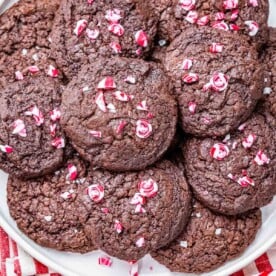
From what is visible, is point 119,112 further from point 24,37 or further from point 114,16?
point 24,37

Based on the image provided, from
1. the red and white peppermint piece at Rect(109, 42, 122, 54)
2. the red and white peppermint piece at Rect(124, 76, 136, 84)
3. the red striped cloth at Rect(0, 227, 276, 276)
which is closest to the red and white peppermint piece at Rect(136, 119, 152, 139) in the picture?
the red and white peppermint piece at Rect(124, 76, 136, 84)

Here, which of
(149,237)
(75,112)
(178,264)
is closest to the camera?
(75,112)

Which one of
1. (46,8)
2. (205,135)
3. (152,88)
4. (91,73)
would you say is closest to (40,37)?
(46,8)

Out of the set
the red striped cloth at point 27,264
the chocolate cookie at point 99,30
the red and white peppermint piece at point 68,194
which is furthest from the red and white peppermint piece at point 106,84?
the red striped cloth at point 27,264

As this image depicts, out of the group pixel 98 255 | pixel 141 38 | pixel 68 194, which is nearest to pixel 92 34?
pixel 141 38

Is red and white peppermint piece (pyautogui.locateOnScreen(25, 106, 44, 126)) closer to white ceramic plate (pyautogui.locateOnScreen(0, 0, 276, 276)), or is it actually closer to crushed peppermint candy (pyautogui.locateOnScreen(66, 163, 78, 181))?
crushed peppermint candy (pyautogui.locateOnScreen(66, 163, 78, 181))

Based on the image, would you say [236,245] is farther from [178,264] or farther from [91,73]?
[91,73]
